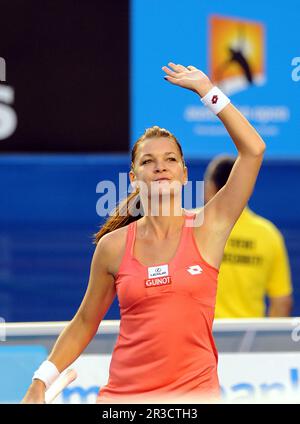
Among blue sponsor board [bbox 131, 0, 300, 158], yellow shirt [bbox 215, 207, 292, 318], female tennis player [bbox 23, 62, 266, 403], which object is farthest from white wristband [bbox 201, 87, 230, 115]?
blue sponsor board [bbox 131, 0, 300, 158]

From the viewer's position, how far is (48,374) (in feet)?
13.0

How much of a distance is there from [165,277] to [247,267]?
9.39 feet

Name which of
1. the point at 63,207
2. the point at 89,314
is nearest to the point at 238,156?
the point at 89,314

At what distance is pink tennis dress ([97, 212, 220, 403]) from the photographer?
3715 mm

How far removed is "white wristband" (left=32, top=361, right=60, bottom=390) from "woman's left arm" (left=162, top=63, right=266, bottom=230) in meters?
0.77

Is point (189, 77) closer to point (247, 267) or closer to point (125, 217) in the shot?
point (125, 217)

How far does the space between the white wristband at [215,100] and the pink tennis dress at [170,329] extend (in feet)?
1.61

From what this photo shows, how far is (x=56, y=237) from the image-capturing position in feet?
42.3

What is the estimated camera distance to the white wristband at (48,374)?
394 centimetres

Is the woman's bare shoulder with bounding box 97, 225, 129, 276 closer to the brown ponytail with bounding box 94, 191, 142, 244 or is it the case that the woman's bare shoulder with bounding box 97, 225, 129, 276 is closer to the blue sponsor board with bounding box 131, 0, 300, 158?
the brown ponytail with bounding box 94, 191, 142, 244

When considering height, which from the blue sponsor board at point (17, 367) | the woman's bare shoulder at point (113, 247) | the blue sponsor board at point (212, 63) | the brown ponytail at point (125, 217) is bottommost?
the blue sponsor board at point (17, 367)

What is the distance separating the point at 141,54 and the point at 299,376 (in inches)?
305

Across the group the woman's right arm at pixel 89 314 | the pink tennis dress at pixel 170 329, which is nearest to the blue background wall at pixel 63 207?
the woman's right arm at pixel 89 314

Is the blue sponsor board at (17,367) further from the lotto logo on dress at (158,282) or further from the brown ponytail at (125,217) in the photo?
the lotto logo on dress at (158,282)
